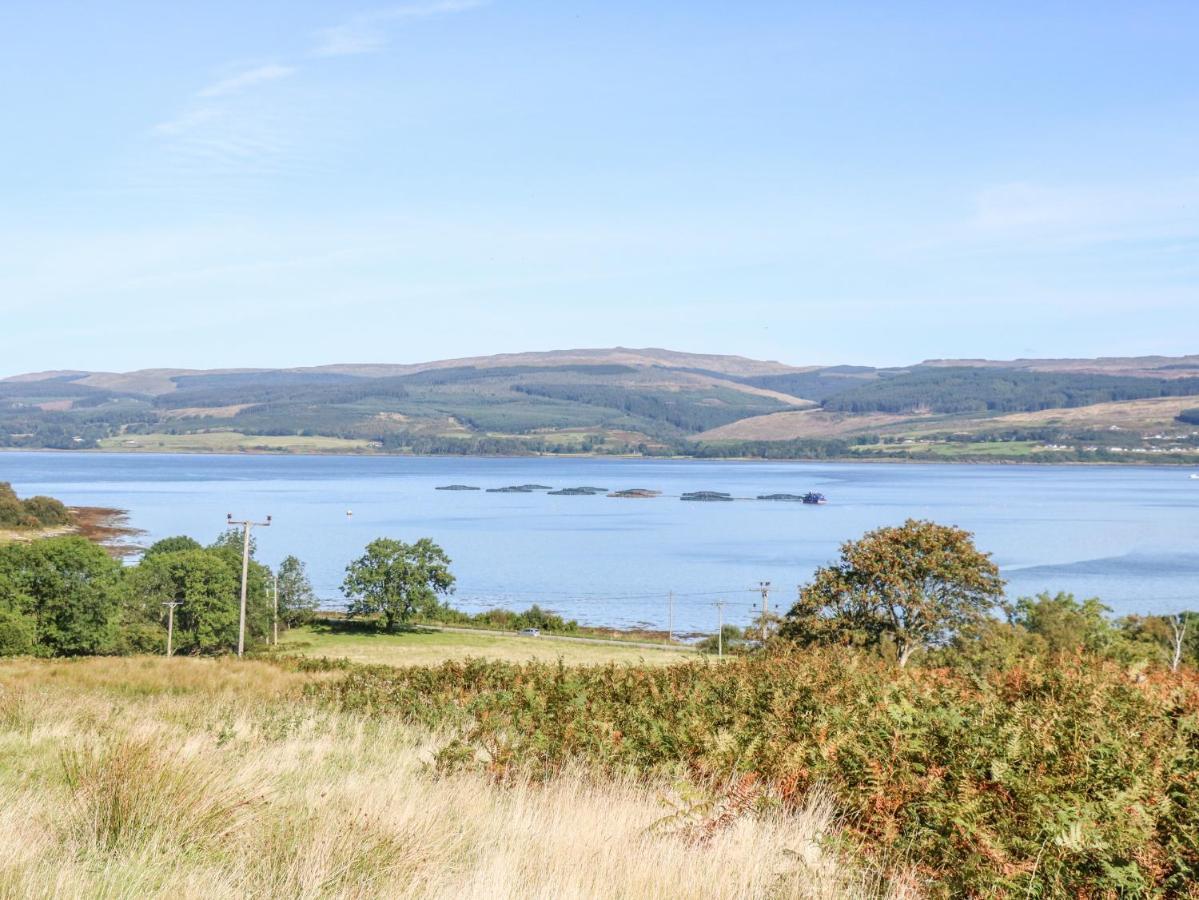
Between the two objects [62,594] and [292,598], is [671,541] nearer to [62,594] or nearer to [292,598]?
[292,598]

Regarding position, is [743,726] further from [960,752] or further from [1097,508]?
[1097,508]

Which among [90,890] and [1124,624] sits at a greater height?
[90,890]

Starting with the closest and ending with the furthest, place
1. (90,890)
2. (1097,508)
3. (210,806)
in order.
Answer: (90,890)
(210,806)
(1097,508)

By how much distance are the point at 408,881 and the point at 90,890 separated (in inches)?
57.8

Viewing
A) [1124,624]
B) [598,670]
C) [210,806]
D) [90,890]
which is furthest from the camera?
[1124,624]

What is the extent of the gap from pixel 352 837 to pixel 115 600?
59189 mm

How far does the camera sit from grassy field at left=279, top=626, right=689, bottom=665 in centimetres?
5935

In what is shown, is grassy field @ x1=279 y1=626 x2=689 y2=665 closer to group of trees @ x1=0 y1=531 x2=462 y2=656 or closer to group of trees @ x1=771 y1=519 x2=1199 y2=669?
group of trees @ x1=0 y1=531 x2=462 y2=656

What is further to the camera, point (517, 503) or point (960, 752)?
point (517, 503)

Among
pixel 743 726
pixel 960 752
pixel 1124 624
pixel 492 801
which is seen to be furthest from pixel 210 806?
pixel 1124 624

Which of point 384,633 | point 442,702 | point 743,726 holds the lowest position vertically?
point 384,633

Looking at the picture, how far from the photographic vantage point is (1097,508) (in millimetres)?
182125

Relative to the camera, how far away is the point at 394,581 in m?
74.1

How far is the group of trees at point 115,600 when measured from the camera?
56.3m
